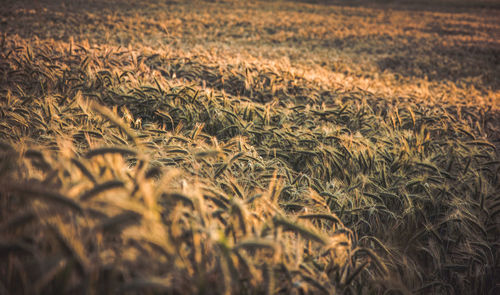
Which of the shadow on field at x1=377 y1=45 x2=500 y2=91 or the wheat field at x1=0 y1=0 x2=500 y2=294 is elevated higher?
the wheat field at x1=0 y1=0 x2=500 y2=294

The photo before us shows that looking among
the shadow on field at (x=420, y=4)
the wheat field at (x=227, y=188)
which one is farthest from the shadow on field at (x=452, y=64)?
the shadow on field at (x=420, y=4)

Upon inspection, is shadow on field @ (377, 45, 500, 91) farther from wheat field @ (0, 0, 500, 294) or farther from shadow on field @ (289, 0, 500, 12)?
shadow on field @ (289, 0, 500, 12)

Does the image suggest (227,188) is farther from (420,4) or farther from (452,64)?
(420,4)

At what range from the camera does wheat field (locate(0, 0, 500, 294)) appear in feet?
2.22

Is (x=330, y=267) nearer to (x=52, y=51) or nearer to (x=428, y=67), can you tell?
(x=52, y=51)

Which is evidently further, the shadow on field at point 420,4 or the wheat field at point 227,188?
the shadow on field at point 420,4

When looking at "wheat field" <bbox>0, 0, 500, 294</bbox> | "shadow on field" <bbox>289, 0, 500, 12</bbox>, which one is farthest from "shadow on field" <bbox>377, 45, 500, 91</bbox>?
"shadow on field" <bbox>289, 0, 500, 12</bbox>

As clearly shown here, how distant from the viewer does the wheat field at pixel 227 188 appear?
68 cm

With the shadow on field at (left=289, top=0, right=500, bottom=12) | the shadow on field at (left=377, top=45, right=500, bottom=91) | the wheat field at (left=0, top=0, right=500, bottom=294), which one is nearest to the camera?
the wheat field at (left=0, top=0, right=500, bottom=294)

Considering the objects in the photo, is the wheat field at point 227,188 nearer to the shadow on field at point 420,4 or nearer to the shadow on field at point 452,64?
the shadow on field at point 452,64

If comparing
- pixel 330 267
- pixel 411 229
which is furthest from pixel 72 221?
pixel 411 229

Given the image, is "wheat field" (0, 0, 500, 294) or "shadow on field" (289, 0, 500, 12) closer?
"wheat field" (0, 0, 500, 294)

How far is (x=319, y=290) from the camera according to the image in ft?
2.89

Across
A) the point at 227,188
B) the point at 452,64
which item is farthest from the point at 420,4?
the point at 227,188
